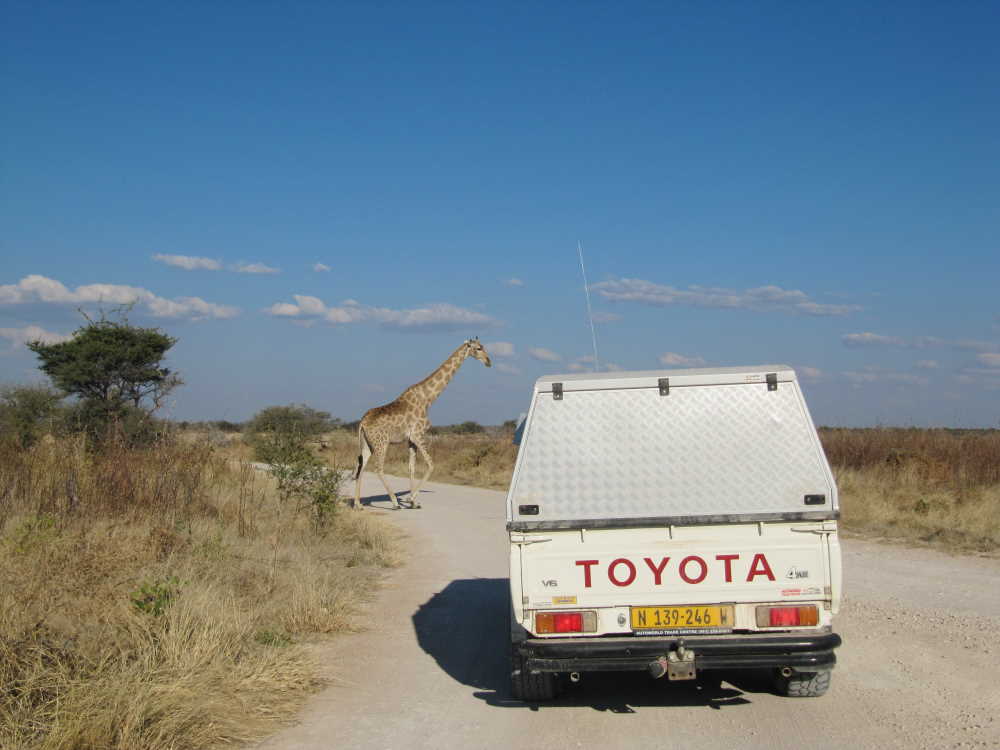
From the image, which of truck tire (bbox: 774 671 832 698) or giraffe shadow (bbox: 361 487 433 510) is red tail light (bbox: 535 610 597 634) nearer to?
truck tire (bbox: 774 671 832 698)

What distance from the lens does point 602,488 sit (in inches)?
249

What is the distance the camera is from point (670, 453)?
6.41 m

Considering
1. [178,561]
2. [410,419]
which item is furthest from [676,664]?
[410,419]

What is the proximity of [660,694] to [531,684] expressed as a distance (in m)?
1.02

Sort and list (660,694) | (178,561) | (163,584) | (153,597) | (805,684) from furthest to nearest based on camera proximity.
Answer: (178,561)
(163,584)
(153,597)
(660,694)
(805,684)

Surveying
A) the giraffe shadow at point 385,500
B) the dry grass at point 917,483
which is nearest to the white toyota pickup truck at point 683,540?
the dry grass at point 917,483

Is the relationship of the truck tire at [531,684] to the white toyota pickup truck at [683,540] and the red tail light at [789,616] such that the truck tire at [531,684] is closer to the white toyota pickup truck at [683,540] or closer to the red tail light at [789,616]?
the white toyota pickup truck at [683,540]

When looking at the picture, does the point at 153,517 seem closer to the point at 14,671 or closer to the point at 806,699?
the point at 14,671

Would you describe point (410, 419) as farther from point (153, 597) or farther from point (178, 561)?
point (153, 597)

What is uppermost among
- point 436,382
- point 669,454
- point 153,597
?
point 436,382

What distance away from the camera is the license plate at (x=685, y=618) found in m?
6.17

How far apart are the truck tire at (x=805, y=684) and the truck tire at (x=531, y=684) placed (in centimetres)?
156

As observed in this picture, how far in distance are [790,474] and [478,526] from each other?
10946 mm

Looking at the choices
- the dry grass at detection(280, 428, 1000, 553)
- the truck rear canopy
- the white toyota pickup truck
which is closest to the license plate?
→ the white toyota pickup truck
